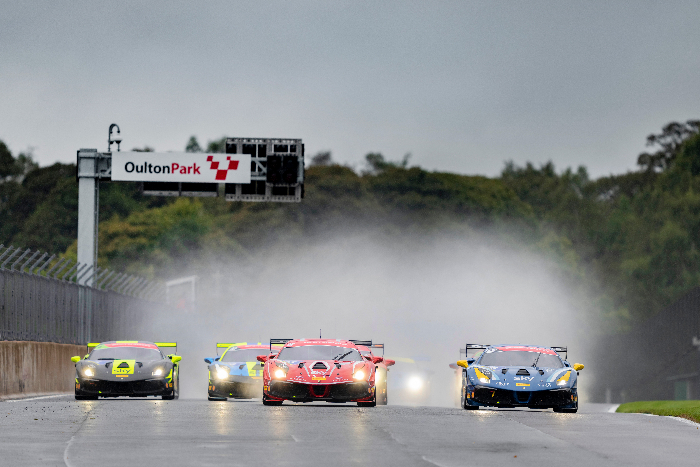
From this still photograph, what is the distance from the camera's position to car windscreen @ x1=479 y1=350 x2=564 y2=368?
24875 mm

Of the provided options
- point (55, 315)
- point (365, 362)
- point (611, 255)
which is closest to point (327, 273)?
point (611, 255)

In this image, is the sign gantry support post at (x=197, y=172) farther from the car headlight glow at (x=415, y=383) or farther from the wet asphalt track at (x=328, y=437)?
the wet asphalt track at (x=328, y=437)

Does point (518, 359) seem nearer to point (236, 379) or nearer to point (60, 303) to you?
point (236, 379)

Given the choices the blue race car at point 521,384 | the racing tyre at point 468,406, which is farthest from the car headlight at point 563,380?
the racing tyre at point 468,406

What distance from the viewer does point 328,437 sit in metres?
17.1

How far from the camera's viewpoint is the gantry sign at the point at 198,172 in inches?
1740

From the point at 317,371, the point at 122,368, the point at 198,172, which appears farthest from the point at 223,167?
the point at 317,371

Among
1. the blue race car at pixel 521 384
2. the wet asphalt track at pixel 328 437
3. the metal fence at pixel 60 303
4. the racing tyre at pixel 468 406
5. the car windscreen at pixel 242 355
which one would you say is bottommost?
the racing tyre at pixel 468 406

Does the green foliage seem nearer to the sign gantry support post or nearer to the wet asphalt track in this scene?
the sign gantry support post

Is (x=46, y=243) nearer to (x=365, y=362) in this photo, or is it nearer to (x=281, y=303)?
(x=281, y=303)

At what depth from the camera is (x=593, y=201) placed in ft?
432

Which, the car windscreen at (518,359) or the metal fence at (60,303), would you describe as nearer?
the car windscreen at (518,359)

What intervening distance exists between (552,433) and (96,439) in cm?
585

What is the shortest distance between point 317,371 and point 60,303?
37.9 feet
